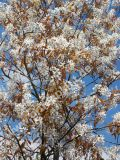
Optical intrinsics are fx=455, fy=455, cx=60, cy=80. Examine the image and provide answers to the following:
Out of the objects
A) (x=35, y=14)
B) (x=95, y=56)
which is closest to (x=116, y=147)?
(x=95, y=56)

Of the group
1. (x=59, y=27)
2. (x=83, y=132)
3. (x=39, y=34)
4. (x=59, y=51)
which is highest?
(x=59, y=27)

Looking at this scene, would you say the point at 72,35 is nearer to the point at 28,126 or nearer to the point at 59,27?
the point at 59,27

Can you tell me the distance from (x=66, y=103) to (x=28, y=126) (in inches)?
57.4

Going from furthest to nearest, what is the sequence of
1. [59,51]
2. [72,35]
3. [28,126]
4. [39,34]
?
[72,35] → [39,34] → [59,51] → [28,126]

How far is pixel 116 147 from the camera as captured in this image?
19.4m

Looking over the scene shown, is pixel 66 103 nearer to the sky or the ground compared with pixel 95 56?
nearer to the ground

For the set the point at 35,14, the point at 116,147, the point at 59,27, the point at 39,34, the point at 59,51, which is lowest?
the point at 116,147

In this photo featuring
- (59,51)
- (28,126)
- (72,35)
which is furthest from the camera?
(72,35)

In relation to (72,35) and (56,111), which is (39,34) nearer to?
(72,35)

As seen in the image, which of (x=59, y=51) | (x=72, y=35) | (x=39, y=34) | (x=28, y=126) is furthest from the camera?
(x=72, y=35)

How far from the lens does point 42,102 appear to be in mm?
15367

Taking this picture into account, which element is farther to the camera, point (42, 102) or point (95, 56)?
point (95, 56)

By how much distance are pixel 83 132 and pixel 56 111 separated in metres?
1.18

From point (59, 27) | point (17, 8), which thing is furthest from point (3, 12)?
point (59, 27)
